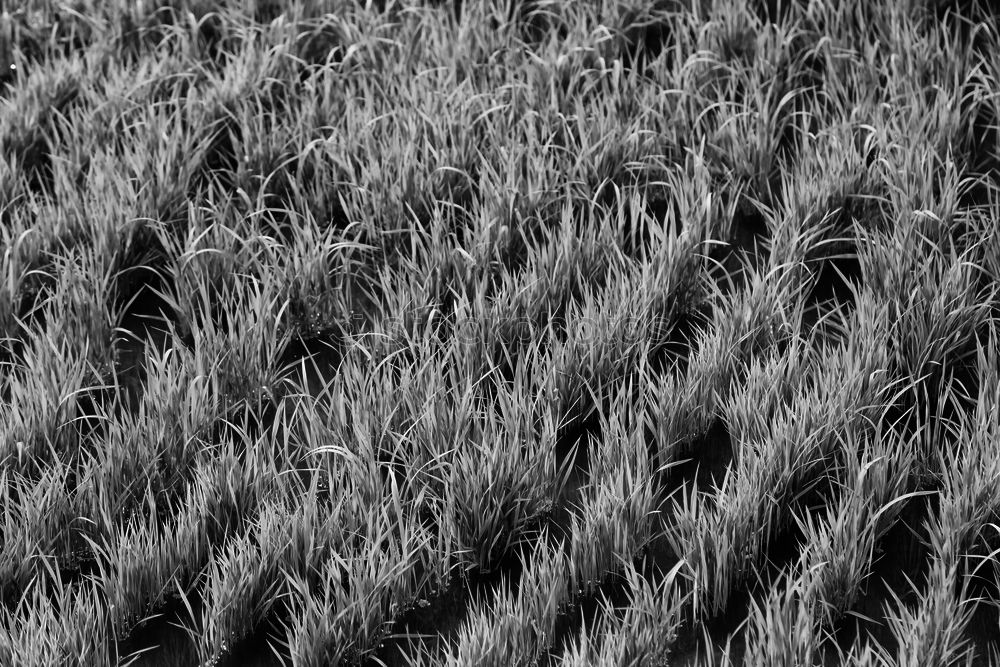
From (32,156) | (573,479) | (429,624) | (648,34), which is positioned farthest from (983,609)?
(32,156)

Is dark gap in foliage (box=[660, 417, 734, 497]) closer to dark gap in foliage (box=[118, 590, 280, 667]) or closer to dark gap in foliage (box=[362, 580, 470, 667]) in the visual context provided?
dark gap in foliage (box=[362, 580, 470, 667])

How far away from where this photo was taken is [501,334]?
7.14ft

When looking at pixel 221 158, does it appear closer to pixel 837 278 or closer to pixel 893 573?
pixel 837 278

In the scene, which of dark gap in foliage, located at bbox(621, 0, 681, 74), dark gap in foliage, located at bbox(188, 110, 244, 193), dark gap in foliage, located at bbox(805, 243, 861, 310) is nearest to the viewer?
dark gap in foliage, located at bbox(805, 243, 861, 310)

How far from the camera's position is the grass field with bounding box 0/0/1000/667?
1807mm

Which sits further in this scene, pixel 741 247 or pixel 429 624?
pixel 741 247

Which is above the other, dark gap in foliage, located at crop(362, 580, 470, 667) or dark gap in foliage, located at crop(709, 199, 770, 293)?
dark gap in foliage, located at crop(709, 199, 770, 293)

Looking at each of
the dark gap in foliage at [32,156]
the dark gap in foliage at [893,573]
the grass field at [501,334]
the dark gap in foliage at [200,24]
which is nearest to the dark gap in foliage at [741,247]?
the grass field at [501,334]

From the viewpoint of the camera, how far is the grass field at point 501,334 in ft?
5.93

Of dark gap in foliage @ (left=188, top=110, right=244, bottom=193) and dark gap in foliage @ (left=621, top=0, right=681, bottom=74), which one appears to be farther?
dark gap in foliage @ (left=621, top=0, right=681, bottom=74)

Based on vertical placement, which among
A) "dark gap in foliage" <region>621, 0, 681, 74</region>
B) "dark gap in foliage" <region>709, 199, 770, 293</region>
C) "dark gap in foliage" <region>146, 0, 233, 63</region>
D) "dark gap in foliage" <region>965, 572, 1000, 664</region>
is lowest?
"dark gap in foliage" <region>965, 572, 1000, 664</region>

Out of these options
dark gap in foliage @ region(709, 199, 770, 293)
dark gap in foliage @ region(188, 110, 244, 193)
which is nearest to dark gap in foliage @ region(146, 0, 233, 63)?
dark gap in foliage @ region(188, 110, 244, 193)

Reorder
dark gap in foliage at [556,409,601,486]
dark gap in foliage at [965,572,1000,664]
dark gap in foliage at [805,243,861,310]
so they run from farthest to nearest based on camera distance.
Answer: dark gap in foliage at [805,243,861,310], dark gap in foliage at [556,409,601,486], dark gap in foliage at [965,572,1000,664]

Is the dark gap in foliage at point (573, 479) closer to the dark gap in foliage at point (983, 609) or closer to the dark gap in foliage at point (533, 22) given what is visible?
the dark gap in foliage at point (983, 609)
